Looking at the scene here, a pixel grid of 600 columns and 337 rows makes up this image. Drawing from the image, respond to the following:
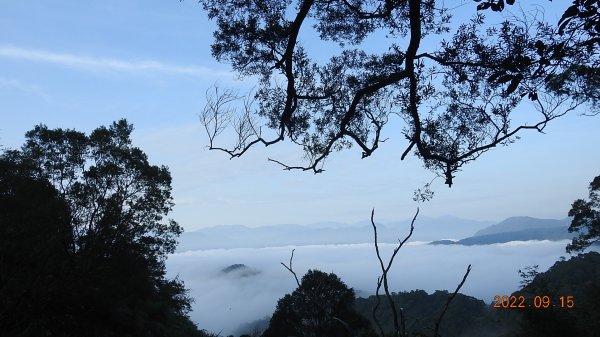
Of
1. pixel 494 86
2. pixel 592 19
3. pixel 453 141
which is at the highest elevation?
pixel 494 86

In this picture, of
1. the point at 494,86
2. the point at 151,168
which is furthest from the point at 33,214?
the point at 494,86

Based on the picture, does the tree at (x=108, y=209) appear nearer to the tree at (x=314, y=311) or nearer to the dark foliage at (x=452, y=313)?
the tree at (x=314, y=311)

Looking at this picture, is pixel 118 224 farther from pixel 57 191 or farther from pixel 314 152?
pixel 314 152

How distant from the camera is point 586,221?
2442 centimetres

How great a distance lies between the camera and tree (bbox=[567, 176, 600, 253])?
2361 cm

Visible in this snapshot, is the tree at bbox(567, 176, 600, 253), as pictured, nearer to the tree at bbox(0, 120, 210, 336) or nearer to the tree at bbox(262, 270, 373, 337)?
the tree at bbox(262, 270, 373, 337)

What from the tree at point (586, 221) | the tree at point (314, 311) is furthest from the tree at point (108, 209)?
the tree at point (586, 221)

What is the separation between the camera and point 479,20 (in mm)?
8672

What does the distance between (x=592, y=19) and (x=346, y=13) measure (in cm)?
738

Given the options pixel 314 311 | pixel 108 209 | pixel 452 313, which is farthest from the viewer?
pixel 452 313

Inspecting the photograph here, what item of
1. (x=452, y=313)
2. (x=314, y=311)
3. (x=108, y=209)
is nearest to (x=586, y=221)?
(x=314, y=311)

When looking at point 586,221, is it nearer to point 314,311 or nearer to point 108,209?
point 314,311

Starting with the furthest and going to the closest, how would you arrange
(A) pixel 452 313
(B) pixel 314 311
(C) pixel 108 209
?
1. (A) pixel 452 313
2. (B) pixel 314 311
3. (C) pixel 108 209

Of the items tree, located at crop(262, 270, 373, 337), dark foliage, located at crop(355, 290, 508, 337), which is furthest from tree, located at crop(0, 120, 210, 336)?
dark foliage, located at crop(355, 290, 508, 337)
